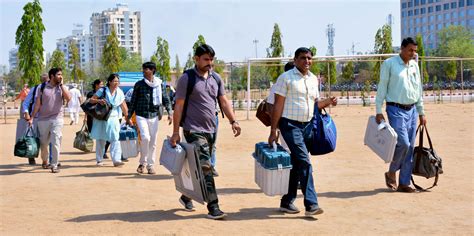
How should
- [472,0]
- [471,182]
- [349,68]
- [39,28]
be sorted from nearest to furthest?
[471,182] → [39,28] → [349,68] → [472,0]

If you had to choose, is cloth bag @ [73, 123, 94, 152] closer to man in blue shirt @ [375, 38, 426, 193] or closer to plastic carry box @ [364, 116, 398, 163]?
plastic carry box @ [364, 116, 398, 163]

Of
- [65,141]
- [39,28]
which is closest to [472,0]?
[39,28]

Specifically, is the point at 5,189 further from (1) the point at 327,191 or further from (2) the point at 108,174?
(1) the point at 327,191

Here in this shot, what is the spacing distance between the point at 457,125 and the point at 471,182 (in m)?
10.8

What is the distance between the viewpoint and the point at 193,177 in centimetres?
699

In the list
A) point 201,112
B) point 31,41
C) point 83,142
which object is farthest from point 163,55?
point 201,112

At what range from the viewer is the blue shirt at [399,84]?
8.39 metres

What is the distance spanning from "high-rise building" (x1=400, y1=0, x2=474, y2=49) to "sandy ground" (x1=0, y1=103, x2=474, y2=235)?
134 meters

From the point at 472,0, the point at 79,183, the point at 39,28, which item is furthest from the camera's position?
the point at 472,0

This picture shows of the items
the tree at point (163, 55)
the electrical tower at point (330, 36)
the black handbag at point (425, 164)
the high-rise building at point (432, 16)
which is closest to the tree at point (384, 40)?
the tree at point (163, 55)

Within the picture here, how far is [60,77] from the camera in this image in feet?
36.0

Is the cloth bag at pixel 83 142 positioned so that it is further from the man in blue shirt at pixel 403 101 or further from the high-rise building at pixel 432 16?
the high-rise building at pixel 432 16

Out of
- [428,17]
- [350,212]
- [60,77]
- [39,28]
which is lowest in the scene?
[350,212]

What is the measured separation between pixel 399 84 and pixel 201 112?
2.73 m
